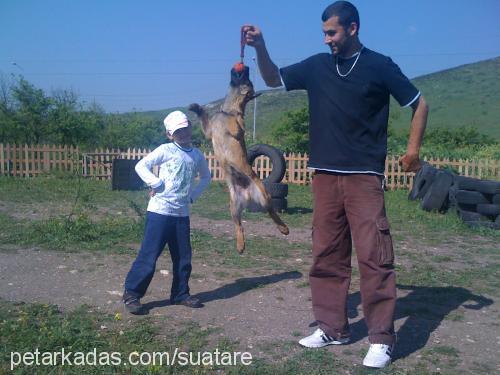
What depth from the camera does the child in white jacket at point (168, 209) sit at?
5.06 m

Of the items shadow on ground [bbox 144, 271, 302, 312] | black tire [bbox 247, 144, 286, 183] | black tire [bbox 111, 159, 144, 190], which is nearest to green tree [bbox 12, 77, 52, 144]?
black tire [bbox 111, 159, 144, 190]

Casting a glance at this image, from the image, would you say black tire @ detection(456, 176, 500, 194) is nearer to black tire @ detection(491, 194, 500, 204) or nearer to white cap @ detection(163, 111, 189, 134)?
black tire @ detection(491, 194, 500, 204)

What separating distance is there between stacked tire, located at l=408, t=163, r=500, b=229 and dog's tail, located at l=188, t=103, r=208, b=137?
5877mm

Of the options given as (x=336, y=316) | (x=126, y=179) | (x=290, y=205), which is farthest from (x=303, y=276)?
(x=126, y=179)

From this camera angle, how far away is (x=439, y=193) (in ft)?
40.2

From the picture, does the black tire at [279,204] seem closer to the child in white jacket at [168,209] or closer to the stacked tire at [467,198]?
the stacked tire at [467,198]

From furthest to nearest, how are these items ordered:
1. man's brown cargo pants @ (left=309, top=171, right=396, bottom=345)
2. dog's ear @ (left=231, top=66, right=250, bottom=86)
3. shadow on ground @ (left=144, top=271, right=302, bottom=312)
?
shadow on ground @ (left=144, top=271, right=302, bottom=312) → dog's ear @ (left=231, top=66, right=250, bottom=86) → man's brown cargo pants @ (left=309, top=171, right=396, bottom=345)

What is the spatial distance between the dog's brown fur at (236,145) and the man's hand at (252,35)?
0.36 metres

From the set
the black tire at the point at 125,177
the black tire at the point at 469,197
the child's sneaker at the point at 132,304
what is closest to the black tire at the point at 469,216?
the black tire at the point at 469,197

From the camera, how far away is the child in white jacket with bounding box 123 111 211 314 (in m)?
5.06

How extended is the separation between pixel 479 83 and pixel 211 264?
6073 cm

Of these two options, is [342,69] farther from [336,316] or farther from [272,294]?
[272,294]

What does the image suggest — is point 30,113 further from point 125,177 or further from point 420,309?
point 420,309

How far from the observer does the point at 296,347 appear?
4328 mm
